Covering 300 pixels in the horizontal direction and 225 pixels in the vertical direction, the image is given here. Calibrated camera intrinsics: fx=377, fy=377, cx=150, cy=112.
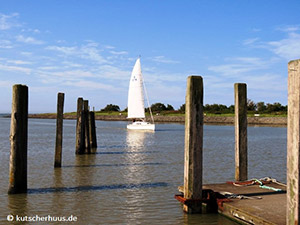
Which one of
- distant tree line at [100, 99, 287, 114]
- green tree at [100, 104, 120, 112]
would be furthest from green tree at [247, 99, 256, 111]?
green tree at [100, 104, 120, 112]

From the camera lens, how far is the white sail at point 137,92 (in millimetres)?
54906

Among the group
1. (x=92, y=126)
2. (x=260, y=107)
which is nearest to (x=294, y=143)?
(x=92, y=126)

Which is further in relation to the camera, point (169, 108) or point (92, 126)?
point (169, 108)

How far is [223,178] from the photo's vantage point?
1347 centimetres

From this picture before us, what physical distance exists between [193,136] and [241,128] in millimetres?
2762

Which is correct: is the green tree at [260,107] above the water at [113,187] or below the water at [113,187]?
above

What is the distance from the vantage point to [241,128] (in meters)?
10.4

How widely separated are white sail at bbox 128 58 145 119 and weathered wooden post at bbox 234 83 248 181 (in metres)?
44.7

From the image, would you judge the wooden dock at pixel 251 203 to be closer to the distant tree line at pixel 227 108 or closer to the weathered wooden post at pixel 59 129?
the weathered wooden post at pixel 59 129

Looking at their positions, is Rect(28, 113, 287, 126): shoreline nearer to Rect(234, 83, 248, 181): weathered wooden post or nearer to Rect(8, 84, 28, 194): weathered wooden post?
Rect(234, 83, 248, 181): weathered wooden post

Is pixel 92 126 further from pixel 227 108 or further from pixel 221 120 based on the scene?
pixel 227 108

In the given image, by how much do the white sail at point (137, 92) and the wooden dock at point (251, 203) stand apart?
45.5 m

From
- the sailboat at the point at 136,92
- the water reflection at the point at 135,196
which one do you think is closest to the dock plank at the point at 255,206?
the water reflection at the point at 135,196

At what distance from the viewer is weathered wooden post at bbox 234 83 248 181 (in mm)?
10172
